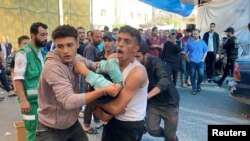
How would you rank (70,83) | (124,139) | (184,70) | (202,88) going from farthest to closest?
(184,70) < (202,88) < (124,139) < (70,83)

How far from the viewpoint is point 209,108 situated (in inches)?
275

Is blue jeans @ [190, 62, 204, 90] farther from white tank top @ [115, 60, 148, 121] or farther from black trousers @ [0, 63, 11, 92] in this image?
white tank top @ [115, 60, 148, 121]

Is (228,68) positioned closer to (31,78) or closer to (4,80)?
(4,80)

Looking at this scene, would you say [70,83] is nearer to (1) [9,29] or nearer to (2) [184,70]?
(2) [184,70]

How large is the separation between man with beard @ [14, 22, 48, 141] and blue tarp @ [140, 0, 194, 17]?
25.1 ft

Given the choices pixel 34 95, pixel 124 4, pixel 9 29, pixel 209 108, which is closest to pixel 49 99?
pixel 34 95

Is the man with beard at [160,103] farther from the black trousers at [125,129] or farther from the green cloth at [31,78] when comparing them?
the green cloth at [31,78]

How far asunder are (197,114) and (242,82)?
3.44 ft

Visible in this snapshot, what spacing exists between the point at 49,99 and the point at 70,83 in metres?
0.24

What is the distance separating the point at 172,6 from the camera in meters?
12.1

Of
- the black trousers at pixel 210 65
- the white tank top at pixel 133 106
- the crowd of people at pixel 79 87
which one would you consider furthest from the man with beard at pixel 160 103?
the black trousers at pixel 210 65

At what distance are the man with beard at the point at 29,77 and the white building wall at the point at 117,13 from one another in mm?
41767

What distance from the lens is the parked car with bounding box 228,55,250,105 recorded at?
20.1ft

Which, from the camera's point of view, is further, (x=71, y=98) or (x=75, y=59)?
(x=75, y=59)
